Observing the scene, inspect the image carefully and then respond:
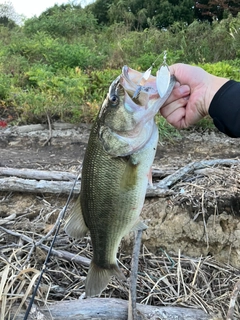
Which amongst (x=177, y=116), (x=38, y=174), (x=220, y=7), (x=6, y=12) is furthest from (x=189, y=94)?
(x=6, y=12)

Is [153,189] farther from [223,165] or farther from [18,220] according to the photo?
[18,220]

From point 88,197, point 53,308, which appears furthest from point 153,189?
point 88,197

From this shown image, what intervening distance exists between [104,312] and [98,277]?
0.45 m

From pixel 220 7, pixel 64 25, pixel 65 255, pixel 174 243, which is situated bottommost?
pixel 174 243

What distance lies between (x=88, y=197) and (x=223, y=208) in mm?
1748

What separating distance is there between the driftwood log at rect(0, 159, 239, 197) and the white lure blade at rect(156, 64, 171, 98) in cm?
170

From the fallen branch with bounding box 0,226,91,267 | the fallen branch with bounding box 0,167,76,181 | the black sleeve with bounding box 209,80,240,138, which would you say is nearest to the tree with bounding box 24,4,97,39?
the fallen branch with bounding box 0,167,76,181

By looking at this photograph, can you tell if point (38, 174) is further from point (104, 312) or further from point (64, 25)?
point (64, 25)

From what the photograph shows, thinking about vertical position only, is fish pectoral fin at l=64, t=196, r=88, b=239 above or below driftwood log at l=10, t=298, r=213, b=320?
above

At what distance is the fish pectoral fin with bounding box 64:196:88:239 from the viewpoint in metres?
1.85

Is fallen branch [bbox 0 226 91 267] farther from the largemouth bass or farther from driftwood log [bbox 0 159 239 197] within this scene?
the largemouth bass

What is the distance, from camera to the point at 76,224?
6.09ft

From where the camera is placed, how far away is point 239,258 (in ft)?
10.2

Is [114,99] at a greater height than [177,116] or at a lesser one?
greater
